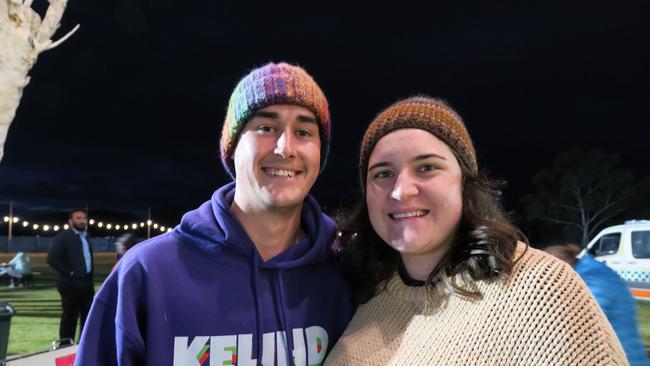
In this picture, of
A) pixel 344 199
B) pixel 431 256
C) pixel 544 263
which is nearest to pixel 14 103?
pixel 344 199

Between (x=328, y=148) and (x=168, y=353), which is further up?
(x=328, y=148)

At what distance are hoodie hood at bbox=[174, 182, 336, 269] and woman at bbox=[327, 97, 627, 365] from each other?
288mm

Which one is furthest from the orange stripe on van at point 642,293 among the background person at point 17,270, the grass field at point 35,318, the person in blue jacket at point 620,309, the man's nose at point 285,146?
the background person at point 17,270

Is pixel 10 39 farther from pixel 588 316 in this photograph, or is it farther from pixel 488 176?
pixel 588 316

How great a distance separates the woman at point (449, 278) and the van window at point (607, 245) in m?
12.3

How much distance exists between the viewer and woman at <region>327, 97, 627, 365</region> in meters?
1.48

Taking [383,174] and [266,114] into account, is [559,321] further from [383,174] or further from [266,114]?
[266,114]

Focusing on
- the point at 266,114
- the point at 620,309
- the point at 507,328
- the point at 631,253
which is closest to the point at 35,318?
the point at 266,114

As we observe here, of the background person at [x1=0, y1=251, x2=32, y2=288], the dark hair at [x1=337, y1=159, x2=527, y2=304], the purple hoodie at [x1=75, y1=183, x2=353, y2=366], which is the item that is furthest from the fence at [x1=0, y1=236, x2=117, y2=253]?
the purple hoodie at [x1=75, y1=183, x2=353, y2=366]

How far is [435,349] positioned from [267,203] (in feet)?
2.66

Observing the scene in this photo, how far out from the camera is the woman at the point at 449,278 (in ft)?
4.86

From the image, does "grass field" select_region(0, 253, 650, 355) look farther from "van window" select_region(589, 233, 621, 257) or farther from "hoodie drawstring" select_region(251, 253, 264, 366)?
"hoodie drawstring" select_region(251, 253, 264, 366)

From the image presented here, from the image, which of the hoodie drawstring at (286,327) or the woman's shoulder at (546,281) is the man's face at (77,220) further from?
the woman's shoulder at (546,281)

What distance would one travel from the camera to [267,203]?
1968mm
